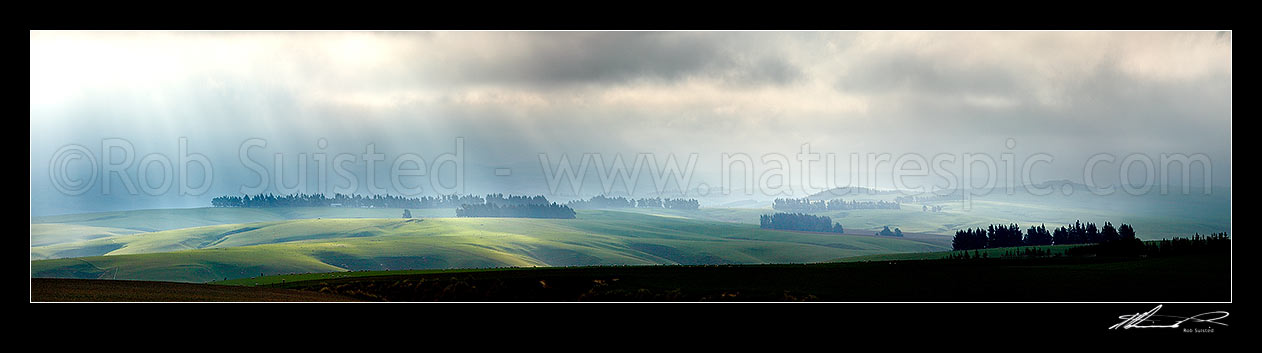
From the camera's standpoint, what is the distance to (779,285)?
11117 millimetres

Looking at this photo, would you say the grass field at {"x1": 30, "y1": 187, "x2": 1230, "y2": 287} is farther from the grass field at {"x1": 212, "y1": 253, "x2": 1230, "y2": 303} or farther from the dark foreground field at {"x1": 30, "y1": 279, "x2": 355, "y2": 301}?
the dark foreground field at {"x1": 30, "y1": 279, "x2": 355, "y2": 301}

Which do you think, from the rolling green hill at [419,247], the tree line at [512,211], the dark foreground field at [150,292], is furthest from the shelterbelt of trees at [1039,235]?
the tree line at [512,211]

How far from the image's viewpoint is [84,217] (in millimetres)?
28250

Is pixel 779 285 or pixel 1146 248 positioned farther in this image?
pixel 1146 248

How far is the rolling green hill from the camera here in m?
20.9

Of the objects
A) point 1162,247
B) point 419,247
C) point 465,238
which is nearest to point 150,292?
point 1162,247

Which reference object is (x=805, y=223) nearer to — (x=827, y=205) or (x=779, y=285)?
(x=827, y=205)

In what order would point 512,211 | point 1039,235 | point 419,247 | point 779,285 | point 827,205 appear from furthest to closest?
point 512,211 < point 419,247 < point 827,205 < point 1039,235 < point 779,285

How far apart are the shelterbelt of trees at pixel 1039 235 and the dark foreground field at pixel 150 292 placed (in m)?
12.8
